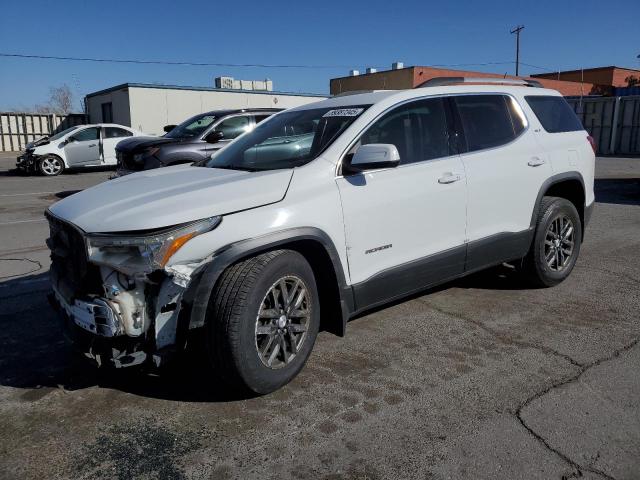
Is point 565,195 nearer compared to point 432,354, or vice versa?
point 432,354

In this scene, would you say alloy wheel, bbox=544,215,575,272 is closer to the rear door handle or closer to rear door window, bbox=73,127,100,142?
the rear door handle

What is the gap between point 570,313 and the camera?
469 cm

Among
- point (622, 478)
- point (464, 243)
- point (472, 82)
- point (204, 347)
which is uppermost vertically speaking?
point (472, 82)

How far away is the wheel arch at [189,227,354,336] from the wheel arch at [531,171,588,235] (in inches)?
91.9

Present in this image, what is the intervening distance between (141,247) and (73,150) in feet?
56.8

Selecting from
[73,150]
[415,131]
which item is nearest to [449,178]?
[415,131]

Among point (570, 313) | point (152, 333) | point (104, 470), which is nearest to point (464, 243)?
point (570, 313)

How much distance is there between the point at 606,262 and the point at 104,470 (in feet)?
18.9

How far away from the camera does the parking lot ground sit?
2.70 meters

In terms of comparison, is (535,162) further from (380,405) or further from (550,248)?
(380,405)

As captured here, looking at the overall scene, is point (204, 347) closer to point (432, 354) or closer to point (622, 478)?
point (432, 354)

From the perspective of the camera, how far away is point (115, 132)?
19.0 meters

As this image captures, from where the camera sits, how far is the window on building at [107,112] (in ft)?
93.9

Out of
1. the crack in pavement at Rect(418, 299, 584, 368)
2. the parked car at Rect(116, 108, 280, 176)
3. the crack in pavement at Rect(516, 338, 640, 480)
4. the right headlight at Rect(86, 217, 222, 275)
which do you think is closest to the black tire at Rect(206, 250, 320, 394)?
the right headlight at Rect(86, 217, 222, 275)
